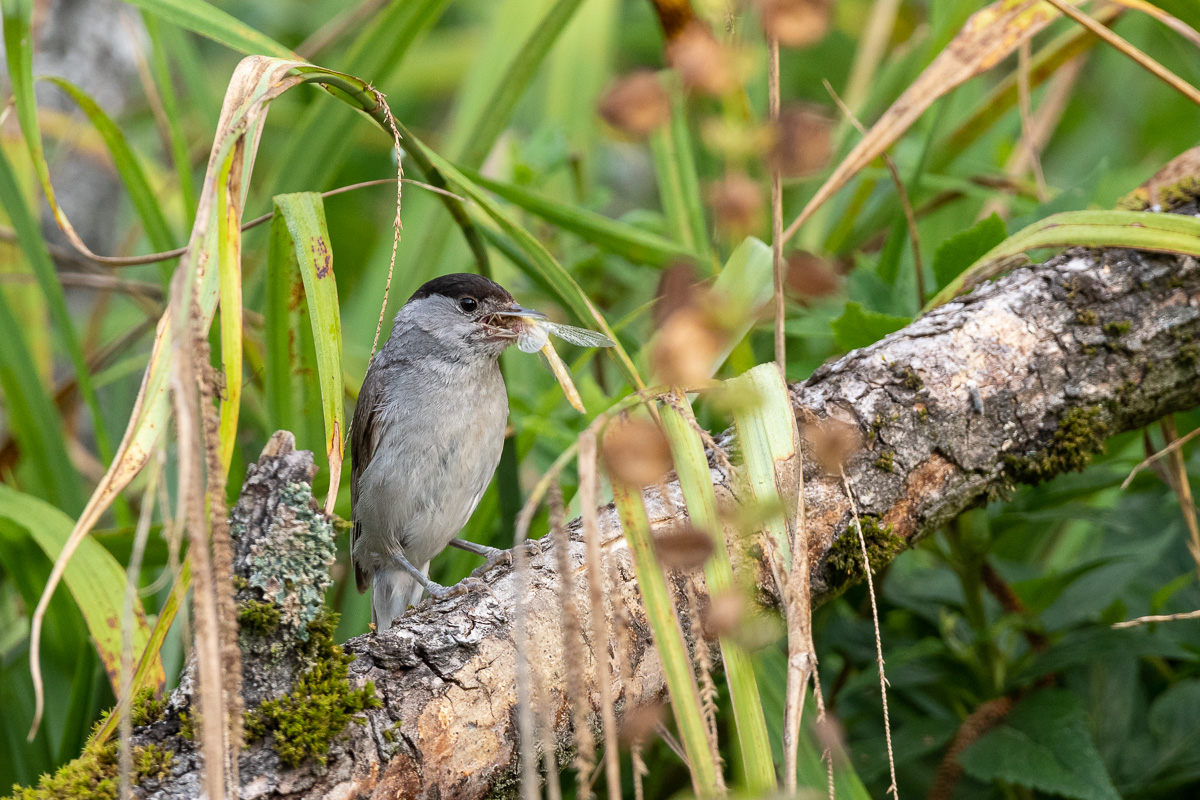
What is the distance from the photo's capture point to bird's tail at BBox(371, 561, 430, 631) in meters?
3.01

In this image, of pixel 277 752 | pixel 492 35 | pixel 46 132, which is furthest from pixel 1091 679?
pixel 46 132

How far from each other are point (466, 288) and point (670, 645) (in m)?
1.74

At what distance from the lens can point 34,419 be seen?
110 inches

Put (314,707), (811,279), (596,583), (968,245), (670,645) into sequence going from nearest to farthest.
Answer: (811,279) → (596,583) → (670,645) → (314,707) → (968,245)

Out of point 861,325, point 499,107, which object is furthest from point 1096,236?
point 499,107

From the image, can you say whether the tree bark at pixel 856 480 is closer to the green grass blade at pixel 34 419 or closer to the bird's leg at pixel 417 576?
the bird's leg at pixel 417 576

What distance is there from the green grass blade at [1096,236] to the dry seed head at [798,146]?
4.45ft

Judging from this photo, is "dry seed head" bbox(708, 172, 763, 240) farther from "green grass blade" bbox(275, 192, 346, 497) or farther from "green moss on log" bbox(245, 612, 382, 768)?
"green moss on log" bbox(245, 612, 382, 768)

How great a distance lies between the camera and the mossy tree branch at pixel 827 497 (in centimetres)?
152

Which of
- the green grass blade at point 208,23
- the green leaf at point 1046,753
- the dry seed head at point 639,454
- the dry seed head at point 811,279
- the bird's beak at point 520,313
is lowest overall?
the green leaf at point 1046,753

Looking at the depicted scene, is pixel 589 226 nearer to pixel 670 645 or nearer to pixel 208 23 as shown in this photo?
pixel 208 23

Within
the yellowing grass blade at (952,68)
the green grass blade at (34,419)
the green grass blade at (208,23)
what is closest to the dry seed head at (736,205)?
the yellowing grass blade at (952,68)

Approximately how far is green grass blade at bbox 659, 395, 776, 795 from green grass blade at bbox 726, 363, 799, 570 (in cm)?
9

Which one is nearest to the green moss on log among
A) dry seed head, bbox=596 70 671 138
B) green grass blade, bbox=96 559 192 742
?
green grass blade, bbox=96 559 192 742
